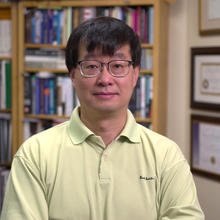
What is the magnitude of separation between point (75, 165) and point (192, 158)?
5.08 ft

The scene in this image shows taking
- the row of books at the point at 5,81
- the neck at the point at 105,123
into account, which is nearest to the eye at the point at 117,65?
the neck at the point at 105,123

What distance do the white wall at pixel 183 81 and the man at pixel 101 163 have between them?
54.1 inches

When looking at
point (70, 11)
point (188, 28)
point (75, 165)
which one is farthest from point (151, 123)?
point (75, 165)

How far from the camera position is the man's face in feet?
3.82

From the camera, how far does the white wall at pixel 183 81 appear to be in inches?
98.2

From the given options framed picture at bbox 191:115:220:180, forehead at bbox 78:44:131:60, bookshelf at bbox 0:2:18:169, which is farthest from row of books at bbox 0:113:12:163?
forehead at bbox 78:44:131:60

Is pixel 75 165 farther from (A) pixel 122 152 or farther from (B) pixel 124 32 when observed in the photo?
(B) pixel 124 32

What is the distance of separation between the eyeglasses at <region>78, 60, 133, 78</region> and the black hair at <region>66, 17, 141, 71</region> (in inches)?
1.4

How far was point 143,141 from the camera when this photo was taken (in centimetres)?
126

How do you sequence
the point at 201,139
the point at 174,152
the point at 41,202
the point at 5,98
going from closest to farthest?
the point at 41,202
the point at 174,152
the point at 201,139
the point at 5,98

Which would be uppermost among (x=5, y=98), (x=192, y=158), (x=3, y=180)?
(x=5, y=98)

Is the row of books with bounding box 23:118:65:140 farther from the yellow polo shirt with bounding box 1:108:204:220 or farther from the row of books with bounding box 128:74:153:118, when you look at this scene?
the yellow polo shirt with bounding box 1:108:204:220

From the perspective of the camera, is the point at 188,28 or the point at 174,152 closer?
the point at 174,152

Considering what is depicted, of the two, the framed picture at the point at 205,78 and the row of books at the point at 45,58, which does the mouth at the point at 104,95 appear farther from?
the row of books at the point at 45,58
